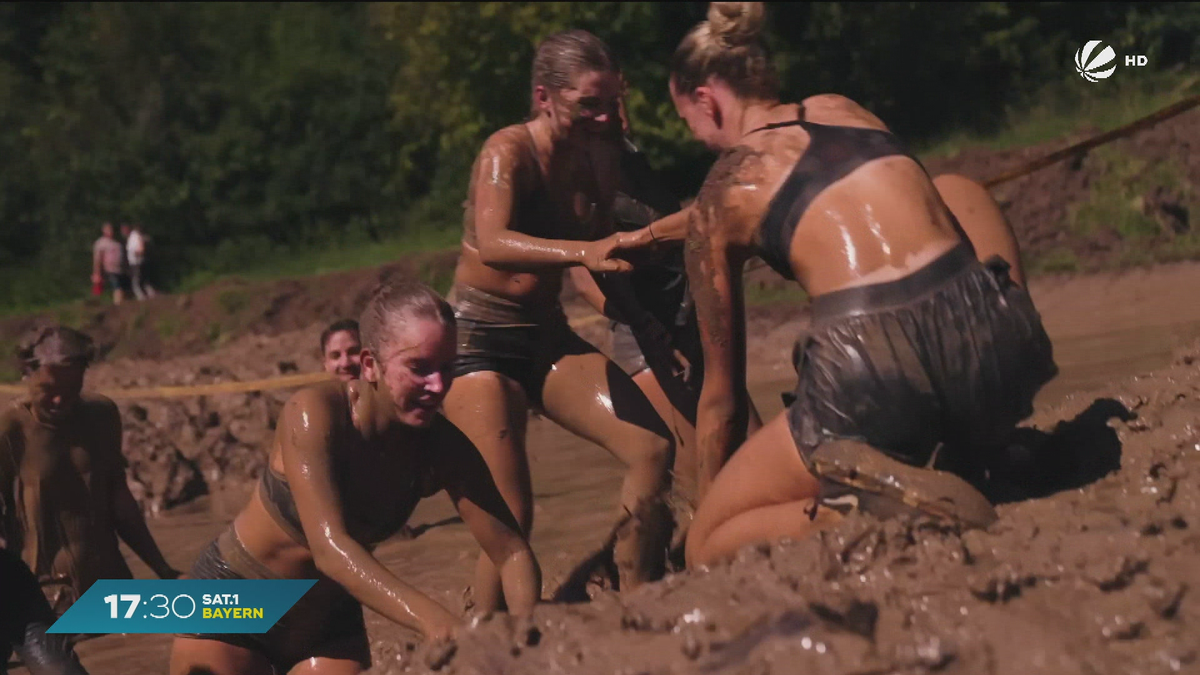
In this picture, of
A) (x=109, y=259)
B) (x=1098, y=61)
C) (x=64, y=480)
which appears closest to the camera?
(x=64, y=480)

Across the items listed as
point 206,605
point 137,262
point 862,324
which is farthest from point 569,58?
point 137,262

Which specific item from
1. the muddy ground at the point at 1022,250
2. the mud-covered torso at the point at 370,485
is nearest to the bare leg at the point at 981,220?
the mud-covered torso at the point at 370,485

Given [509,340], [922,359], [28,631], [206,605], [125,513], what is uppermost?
[922,359]

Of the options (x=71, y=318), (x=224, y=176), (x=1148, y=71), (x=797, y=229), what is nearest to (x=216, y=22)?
(x=224, y=176)

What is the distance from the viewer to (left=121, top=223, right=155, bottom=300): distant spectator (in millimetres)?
25125

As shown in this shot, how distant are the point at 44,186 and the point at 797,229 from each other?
27618 mm

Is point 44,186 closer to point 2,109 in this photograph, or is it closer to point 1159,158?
point 2,109

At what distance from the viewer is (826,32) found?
24.1 meters

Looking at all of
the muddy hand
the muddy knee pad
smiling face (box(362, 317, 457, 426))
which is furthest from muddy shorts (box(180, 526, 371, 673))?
the muddy hand

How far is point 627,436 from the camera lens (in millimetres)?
5320

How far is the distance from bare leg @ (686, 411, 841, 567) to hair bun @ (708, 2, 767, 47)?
104 cm

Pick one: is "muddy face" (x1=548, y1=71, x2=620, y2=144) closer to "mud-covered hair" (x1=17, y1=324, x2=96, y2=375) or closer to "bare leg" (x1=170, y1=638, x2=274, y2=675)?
"bare leg" (x1=170, y1=638, x2=274, y2=675)

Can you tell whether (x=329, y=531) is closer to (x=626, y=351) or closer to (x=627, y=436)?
(x=627, y=436)

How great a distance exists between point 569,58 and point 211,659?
2187mm
